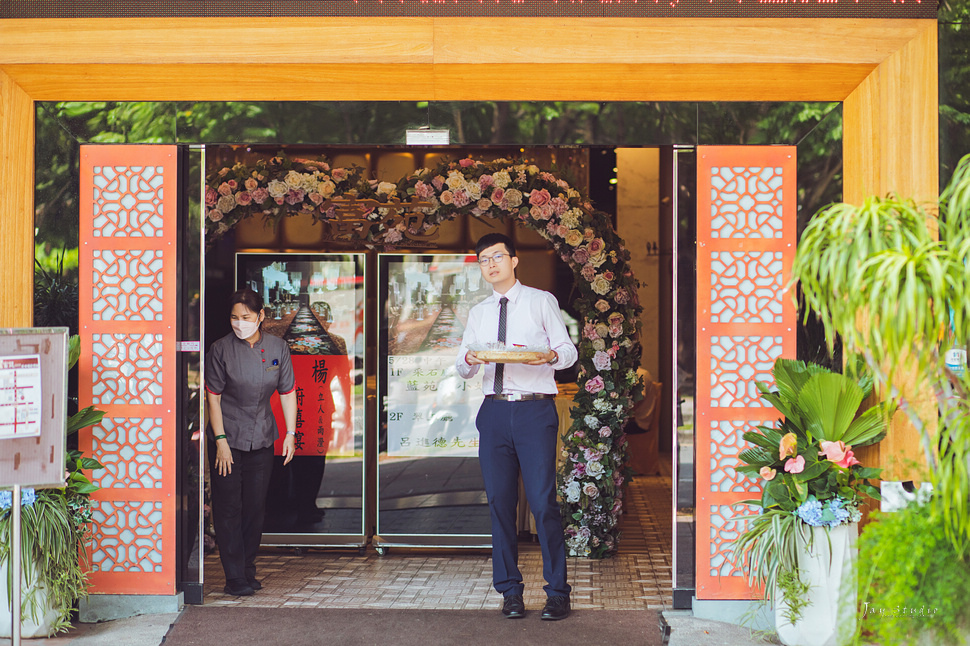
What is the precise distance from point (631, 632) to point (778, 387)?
1271 millimetres

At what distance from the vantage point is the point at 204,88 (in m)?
4.07

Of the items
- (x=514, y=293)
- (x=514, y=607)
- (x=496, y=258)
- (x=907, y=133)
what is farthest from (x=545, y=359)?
(x=907, y=133)

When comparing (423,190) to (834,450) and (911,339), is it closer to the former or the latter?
(834,450)

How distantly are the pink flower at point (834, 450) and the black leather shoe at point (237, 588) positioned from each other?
291 centimetres

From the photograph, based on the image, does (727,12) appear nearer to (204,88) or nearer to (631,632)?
(204,88)

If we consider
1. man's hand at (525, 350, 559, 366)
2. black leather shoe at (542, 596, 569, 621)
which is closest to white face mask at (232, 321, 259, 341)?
man's hand at (525, 350, 559, 366)

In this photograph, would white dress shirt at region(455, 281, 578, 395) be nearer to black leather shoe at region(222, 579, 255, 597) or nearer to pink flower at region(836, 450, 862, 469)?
pink flower at region(836, 450, 862, 469)

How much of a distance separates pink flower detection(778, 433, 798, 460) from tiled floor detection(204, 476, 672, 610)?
117cm

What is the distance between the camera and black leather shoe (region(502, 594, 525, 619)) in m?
4.14

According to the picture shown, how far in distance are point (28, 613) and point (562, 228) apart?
3446 mm

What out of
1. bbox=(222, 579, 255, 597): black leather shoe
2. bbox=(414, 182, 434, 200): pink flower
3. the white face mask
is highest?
bbox=(414, 182, 434, 200): pink flower

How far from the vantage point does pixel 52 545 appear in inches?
148

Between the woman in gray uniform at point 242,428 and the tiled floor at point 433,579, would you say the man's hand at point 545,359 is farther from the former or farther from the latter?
the woman in gray uniform at point 242,428

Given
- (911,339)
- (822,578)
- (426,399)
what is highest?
(911,339)
